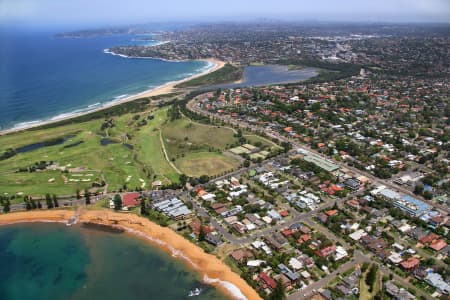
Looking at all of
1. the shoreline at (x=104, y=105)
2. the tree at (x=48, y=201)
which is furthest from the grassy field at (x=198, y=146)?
the shoreline at (x=104, y=105)

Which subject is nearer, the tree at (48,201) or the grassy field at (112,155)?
the tree at (48,201)

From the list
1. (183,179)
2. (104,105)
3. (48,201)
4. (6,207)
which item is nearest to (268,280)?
(183,179)

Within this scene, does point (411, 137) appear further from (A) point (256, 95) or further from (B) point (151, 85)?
(B) point (151, 85)

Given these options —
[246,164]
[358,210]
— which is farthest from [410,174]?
[246,164]

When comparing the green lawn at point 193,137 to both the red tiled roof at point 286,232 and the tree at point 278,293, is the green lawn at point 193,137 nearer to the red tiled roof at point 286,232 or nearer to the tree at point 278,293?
the red tiled roof at point 286,232

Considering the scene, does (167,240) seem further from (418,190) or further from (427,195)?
(427,195)
